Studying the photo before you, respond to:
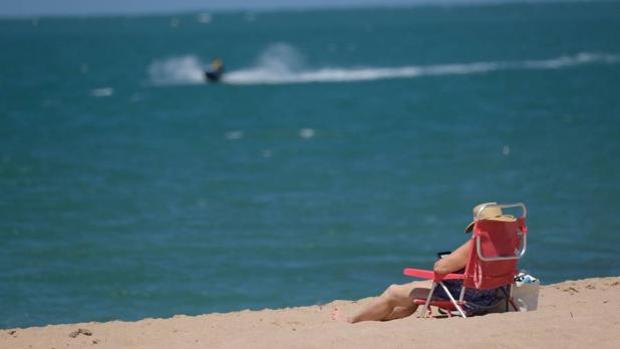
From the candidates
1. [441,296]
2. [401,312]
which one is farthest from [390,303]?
[441,296]

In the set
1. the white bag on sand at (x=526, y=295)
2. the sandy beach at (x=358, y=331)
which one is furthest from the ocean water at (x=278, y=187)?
the white bag on sand at (x=526, y=295)

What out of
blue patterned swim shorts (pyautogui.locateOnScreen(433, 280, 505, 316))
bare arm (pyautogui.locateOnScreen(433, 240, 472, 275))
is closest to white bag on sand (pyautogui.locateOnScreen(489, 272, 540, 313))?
blue patterned swim shorts (pyautogui.locateOnScreen(433, 280, 505, 316))

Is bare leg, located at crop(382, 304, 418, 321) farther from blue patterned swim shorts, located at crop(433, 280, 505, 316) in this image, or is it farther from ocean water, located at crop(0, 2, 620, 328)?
ocean water, located at crop(0, 2, 620, 328)

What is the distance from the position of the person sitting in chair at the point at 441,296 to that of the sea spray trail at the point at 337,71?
4858 centimetres

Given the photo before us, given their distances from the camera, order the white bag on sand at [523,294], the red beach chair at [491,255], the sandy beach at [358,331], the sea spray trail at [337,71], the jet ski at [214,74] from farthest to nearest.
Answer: the sea spray trail at [337,71], the jet ski at [214,74], the white bag on sand at [523,294], the red beach chair at [491,255], the sandy beach at [358,331]

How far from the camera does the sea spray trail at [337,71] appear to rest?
198 ft

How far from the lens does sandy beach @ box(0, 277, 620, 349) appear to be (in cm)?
772

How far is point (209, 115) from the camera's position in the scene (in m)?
40.5

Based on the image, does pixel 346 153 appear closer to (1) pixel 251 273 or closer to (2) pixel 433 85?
(1) pixel 251 273

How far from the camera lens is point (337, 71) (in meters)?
67.0

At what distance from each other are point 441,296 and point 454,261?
0.37 meters

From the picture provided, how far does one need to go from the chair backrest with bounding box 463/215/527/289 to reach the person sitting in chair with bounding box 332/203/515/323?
0.21ft

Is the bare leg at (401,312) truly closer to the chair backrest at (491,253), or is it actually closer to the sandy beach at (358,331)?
the sandy beach at (358,331)

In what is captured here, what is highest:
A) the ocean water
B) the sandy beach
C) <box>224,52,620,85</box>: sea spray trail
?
<box>224,52,620,85</box>: sea spray trail
